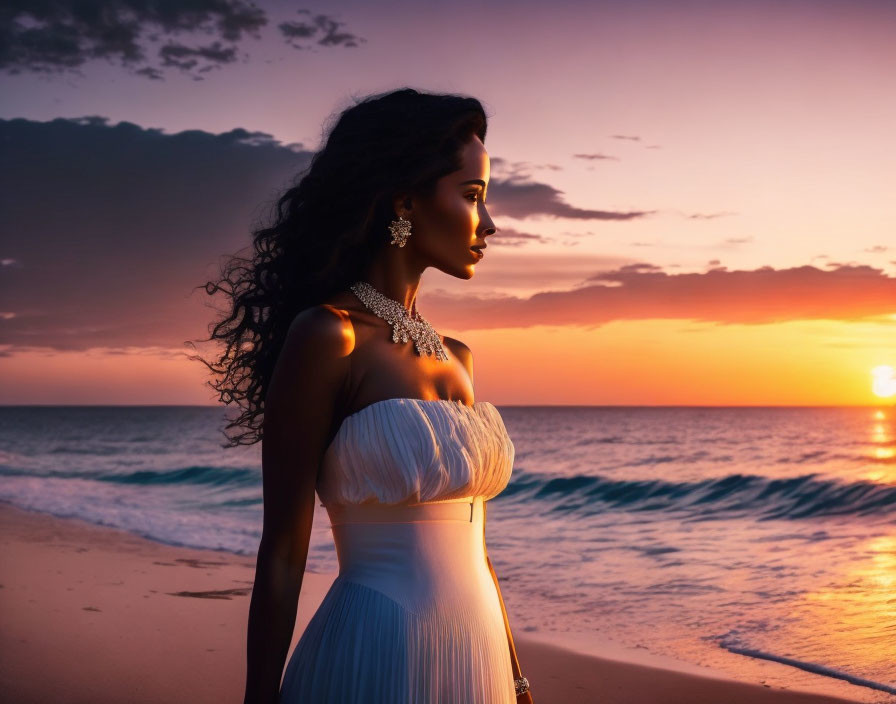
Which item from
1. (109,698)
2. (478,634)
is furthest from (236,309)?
(109,698)

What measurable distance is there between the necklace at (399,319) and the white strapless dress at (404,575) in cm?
17

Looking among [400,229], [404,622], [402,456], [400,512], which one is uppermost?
[400,229]

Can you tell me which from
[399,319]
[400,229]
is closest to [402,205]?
[400,229]

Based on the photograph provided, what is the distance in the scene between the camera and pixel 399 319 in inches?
82.5

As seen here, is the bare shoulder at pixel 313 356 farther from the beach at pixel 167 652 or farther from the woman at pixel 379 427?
the beach at pixel 167 652

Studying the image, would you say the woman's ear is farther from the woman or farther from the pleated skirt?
the pleated skirt

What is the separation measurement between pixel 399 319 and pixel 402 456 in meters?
0.36

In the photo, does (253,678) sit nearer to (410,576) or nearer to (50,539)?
(410,576)

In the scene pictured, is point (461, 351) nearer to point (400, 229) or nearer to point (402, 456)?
point (400, 229)

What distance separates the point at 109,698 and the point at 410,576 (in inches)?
170

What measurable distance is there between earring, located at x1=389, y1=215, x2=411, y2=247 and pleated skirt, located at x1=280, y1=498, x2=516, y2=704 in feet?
1.96

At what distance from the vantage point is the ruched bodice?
1.88m

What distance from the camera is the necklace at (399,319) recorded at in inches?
81.7

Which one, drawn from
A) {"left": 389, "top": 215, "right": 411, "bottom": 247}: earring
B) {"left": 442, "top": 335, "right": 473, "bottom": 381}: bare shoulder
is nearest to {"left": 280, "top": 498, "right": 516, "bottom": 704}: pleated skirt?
{"left": 442, "top": 335, "right": 473, "bottom": 381}: bare shoulder
